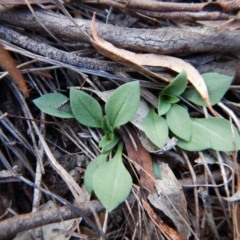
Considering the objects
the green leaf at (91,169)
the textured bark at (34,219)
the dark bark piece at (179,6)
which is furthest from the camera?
the dark bark piece at (179,6)

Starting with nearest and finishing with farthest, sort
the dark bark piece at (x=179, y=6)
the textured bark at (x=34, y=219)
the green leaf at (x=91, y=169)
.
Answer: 1. the textured bark at (x=34, y=219)
2. the green leaf at (x=91, y=169)
3. the dark bark piece at (x=179, y=6)

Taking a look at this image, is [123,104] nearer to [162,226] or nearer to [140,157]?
[140,157]

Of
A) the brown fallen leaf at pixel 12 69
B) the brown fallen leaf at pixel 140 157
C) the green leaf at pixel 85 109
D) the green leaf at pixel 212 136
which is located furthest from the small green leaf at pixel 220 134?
the brown fallen leaf at pixel 12 69

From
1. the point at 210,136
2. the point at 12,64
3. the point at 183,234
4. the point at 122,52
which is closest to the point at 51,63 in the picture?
the point at 12,64

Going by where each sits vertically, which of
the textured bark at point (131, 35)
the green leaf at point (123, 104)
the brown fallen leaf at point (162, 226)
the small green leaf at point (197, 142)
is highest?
the textured bark at point (131, 35)

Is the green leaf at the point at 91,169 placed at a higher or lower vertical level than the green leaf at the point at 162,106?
lower

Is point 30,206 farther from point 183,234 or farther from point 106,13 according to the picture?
point 106,13

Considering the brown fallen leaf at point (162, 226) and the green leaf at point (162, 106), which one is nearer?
the brown fallen leaf at point (162, 226)

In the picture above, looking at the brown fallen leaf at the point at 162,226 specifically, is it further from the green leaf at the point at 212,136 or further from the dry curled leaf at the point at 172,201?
the green leaf at the point at 212,136
